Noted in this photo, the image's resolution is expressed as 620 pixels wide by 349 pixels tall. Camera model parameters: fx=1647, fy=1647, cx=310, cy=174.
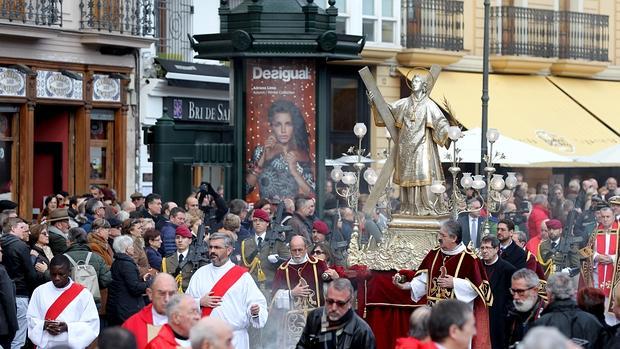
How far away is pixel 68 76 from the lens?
2786cm

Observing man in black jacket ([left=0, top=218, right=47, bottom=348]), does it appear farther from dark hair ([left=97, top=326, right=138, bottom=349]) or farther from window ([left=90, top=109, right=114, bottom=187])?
window ([left=90, top=109, right=114, bottom=187])

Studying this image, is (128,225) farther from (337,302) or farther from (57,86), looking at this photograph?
(57,86)

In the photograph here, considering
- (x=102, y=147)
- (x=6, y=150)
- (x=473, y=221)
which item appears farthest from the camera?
(x=102, y=147)

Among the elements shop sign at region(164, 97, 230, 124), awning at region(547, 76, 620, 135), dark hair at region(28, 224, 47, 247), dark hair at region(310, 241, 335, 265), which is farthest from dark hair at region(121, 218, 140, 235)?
awning at region(547, 76, 620, 135)

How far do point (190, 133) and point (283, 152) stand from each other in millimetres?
1255

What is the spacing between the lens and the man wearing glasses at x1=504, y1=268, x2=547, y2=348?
1244cm

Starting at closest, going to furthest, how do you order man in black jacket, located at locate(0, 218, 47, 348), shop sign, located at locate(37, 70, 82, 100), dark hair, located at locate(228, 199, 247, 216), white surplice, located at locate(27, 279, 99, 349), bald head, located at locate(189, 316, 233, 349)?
1. bald head, located at locate(189, 316, 233, 349)
2. white surplice, located at locate(27, 279, 99, 349)
3. man in black jacket, located at locate(0, 218, 47, 348)
4. dark hair, located at locate(228, 199, 247, 216)
5. shop sign, located at locate(37, 70, 82, 100)

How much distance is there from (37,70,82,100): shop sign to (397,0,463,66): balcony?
8.10 metres

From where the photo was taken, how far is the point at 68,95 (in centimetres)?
2784

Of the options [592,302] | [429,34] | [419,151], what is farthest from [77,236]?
[429,34]

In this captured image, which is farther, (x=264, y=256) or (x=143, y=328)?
(x=264, y=256)

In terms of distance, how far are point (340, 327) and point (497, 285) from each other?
4526mm

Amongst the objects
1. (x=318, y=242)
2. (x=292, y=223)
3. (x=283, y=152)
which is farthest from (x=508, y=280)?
(x=283, y=152)

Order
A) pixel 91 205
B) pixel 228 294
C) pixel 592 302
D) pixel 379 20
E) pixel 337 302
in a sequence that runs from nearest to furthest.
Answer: pixel 337 302 → pixel 592 302 → pixel 228 294 → pixel 91 205 → pixel 379 20
